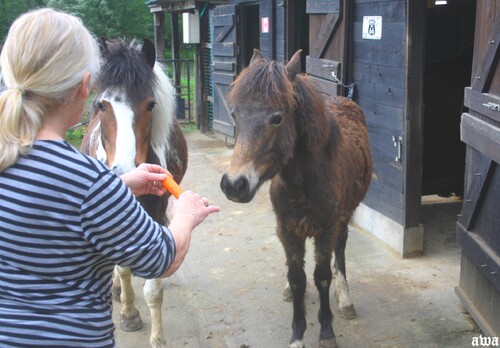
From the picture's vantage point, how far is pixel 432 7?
5918mm

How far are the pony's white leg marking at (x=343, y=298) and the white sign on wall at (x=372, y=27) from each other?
227 cm

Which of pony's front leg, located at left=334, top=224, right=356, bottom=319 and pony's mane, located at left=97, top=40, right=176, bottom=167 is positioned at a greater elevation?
pony's mane, located at left=97, top=40, right=176, bottom=167

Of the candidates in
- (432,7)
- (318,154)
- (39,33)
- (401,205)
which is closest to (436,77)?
(432,7)

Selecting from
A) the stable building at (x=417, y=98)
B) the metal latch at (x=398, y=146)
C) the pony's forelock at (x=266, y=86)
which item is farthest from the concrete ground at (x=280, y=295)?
the pony's forelock at (x=266, y=86)

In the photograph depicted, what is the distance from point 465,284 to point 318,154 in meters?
1.52

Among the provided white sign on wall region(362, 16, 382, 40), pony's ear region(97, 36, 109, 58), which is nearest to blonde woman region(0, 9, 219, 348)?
pony's ear region(97, 36, 109, 58)

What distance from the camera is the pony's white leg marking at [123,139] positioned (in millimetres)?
2734

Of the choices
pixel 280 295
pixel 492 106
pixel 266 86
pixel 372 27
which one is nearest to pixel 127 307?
pixel 280 295

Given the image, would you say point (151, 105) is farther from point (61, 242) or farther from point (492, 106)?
point (492, 106)

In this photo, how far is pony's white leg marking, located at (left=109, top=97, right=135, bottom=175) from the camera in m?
2.73

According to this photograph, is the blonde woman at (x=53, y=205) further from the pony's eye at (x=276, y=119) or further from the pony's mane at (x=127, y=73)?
the pony's mane at (x=127, y=73)

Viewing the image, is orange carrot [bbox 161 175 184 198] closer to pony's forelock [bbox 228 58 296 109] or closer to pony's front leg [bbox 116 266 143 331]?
pony's forelock [bbox 228 58 296 109]

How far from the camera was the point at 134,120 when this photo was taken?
298 centimetres

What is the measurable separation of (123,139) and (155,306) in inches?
50.6
